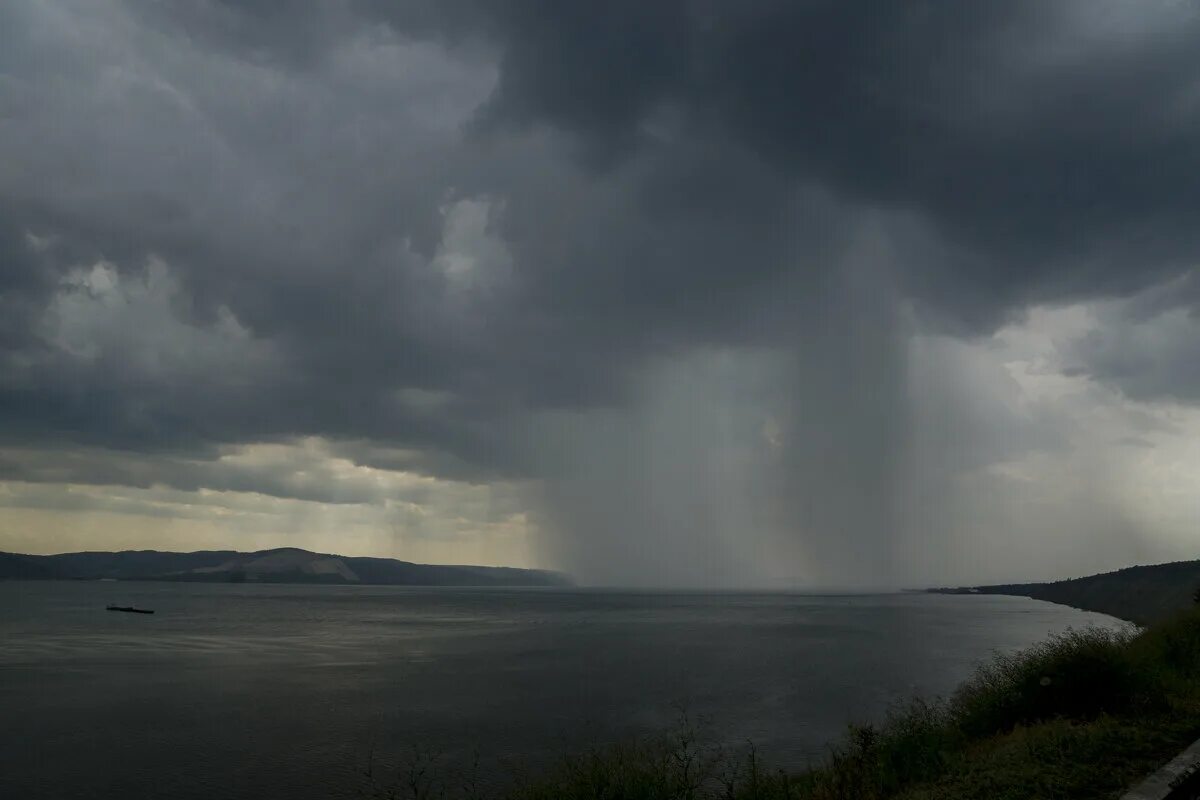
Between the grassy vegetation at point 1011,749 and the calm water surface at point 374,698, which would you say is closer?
the grassy vegetation at point 1011,749

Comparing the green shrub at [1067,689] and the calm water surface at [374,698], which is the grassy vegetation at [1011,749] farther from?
the calm water surface at [374,698]

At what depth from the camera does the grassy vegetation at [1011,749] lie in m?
13.9

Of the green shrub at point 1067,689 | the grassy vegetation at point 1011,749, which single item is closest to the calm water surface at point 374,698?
the grassy vegetation at point 1011,749

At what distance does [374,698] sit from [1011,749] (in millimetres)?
38727

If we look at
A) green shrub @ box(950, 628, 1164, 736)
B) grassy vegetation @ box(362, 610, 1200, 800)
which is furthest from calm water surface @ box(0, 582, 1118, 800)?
green shrub @ box(950, 628, 1164, 736)

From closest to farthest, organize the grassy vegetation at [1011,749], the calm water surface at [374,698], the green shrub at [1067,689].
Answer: the grassy vegetation at [1011,749], the green shrub at [1067,689], the calm water surface at [374,698]

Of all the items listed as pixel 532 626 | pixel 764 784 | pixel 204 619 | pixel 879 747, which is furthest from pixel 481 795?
pixel 204 619

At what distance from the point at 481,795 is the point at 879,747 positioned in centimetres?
1269

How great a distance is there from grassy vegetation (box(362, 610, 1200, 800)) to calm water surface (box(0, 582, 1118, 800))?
748 cm

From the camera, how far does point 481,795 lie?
958 inches

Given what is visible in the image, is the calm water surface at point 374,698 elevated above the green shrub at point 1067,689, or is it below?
below

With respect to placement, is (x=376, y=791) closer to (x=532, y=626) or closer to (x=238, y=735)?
(x=238, y=735)

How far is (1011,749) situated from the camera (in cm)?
1631

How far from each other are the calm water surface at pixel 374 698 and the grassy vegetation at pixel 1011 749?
24.5 feet
